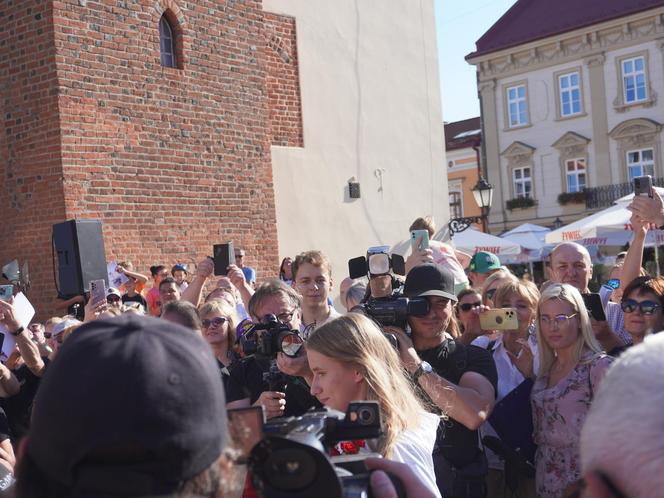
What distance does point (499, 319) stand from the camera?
470cm

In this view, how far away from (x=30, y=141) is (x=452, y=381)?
7.43 m

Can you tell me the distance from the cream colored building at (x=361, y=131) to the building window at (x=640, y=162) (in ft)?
72.2

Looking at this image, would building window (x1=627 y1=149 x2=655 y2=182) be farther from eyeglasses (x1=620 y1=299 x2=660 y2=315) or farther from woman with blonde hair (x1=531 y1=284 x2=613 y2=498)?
woman with blonde hair (x1=531 y1=284 x2=613 y2=498)

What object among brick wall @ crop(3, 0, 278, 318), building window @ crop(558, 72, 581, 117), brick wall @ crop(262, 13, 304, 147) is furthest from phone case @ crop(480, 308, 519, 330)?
building window @ crop(558, 72, 581, 117)

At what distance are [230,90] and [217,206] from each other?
1.66m

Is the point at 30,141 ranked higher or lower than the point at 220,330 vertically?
higher

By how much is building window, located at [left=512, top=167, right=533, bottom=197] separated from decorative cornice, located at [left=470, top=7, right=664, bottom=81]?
443 centimetres

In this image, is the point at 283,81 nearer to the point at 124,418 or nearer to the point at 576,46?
the point at 124,418

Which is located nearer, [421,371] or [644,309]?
[421,371]

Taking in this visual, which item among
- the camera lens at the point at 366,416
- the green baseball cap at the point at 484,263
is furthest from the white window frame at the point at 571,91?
the camera lens at the point at 366,416

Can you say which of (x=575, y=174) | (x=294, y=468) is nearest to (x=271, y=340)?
(x=294, y=468)

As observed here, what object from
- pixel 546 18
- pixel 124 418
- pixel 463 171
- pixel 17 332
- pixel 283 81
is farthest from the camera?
pixel 463 171

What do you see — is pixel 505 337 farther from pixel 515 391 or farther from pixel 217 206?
pixel 217 206

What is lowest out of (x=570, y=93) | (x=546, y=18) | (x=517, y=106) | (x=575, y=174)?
(x=575, y=174)
